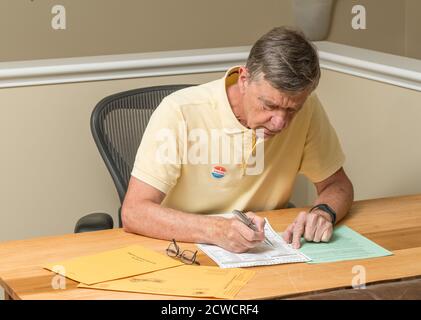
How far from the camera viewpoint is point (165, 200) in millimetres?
2900

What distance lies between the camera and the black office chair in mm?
3348

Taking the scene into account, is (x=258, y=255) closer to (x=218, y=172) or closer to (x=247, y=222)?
(x=247, y=222)

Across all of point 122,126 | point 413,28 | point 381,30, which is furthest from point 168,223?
point 413,28

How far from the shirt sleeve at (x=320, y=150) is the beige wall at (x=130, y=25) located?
143 inches

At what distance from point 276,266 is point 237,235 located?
0.14 metres

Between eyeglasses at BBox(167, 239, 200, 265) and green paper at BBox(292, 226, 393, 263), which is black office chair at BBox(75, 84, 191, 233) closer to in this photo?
eyeglasses at BBox(167, 239, 200, 265)

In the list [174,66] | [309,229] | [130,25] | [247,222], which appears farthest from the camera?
[130,25]

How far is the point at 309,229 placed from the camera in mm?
2613

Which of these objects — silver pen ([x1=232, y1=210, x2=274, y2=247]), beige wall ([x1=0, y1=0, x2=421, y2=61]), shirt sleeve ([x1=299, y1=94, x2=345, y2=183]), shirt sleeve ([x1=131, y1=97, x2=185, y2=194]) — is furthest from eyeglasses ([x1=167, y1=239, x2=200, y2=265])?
beige wall ([x1=0, y1=0, x2=421, y2=61])

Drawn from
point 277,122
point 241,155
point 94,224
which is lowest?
point 94,224

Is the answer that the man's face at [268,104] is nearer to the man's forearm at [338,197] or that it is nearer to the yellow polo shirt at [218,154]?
the yellow polo shirt at [218,154]

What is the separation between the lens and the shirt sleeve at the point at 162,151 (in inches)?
108

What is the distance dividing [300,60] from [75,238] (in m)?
0.81

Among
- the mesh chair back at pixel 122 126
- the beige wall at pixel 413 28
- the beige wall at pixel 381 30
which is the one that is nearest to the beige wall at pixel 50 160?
the mesh chair back at pixel 122 126
